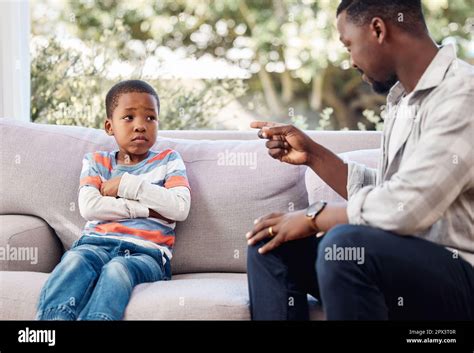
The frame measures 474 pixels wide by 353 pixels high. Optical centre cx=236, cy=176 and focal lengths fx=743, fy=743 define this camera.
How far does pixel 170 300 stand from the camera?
1.75m

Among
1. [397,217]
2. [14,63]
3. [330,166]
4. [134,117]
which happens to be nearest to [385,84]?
[330,166]

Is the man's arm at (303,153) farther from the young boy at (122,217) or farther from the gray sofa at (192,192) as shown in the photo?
the young boy at (122,217)

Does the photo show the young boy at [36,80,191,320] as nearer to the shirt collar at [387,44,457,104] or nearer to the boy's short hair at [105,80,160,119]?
the boy's short hair at [105,80,160,119]

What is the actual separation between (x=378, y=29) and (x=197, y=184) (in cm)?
81

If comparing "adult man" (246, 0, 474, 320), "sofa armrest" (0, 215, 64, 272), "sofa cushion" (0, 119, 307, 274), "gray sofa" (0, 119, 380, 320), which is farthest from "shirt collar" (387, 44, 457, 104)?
"sofa armrest" (0, 215, 64, 272)

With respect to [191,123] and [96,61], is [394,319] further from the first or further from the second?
[96,61]

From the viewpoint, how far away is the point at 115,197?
2045 mm

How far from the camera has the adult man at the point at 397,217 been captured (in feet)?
4.44

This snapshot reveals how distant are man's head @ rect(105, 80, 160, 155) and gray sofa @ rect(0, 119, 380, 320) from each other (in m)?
0.12

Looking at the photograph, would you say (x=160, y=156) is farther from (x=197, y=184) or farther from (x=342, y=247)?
(x=342, y=247)

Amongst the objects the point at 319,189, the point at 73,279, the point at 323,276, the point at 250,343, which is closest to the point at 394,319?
the point at 323,276

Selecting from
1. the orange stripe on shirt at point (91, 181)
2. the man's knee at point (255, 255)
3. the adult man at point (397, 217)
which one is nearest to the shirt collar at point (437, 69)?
the adult man at point (397, 217)

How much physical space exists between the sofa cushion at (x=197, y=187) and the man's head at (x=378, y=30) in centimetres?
61

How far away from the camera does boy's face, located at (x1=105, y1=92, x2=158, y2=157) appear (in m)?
2.10
